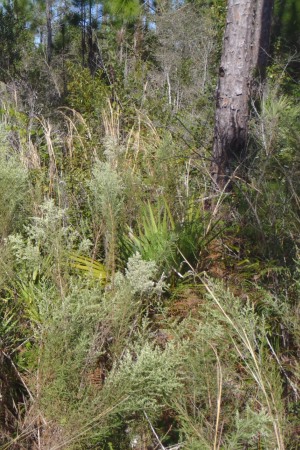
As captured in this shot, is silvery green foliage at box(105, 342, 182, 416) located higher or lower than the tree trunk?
lower

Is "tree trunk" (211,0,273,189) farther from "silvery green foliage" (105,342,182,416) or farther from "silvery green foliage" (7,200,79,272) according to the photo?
"silvery green foliage" (105,342,182,416)

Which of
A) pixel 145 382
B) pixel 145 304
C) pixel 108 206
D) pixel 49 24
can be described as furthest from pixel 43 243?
pixel 49 24

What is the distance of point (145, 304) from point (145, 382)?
0.60 meters

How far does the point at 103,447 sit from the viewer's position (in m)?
1.77

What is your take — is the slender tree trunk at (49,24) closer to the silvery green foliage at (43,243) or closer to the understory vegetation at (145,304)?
the understory vegetation at (145,304)

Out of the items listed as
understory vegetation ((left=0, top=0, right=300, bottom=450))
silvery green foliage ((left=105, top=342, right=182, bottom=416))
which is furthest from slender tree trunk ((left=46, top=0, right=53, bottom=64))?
silvery green foliage ((left=105, top=342, right=182, bottom=416))

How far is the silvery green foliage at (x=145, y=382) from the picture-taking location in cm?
169

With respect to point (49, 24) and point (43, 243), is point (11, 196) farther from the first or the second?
point (49, 24)

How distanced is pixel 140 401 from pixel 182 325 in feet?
1.56

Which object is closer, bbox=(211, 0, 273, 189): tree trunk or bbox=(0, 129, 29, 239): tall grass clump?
bbox=(0, 129, 29, 239): tall grass clump

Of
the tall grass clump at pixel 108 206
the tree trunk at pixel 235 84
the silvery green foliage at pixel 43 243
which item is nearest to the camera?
the silvery green foliage at pixel 43 243

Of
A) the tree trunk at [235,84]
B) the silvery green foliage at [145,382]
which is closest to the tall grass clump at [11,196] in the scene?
the silvery green foliage at [145,382]

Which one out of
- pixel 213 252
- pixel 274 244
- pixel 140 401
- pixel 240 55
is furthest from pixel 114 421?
pixel 240 55

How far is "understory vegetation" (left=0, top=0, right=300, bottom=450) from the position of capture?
1.70 m
